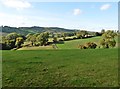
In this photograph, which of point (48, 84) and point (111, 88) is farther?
point (48, 84)

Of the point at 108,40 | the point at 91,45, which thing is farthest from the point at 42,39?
the point at 108,40

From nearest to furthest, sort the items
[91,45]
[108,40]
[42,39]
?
[91,45]
[108,40]
[42,39]

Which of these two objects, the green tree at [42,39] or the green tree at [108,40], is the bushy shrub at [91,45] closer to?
the green tree at [108,40]

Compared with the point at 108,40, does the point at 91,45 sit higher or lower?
lower

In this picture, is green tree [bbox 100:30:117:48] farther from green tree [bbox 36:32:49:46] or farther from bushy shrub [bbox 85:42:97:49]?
green tree [bbox 36:32:49:46]

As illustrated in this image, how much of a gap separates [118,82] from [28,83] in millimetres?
7990

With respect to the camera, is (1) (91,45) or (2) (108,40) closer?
(1) (91,45)

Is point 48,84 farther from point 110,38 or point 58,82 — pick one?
point 110,38

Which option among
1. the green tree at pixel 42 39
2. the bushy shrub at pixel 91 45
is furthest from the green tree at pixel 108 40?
the green tree at pixel 42 39

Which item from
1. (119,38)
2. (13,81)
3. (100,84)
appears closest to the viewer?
(100,84)

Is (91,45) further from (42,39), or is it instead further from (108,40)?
(42,39)

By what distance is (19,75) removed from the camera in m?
22.7

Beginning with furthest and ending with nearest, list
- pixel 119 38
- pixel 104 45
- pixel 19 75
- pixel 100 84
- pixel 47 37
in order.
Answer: pixel 47 37 → pixel 119 38 → pixel 104 45 → pixel 19 75 → pixel 100 84

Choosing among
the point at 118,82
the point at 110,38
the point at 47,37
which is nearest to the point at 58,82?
the point at 118,82
